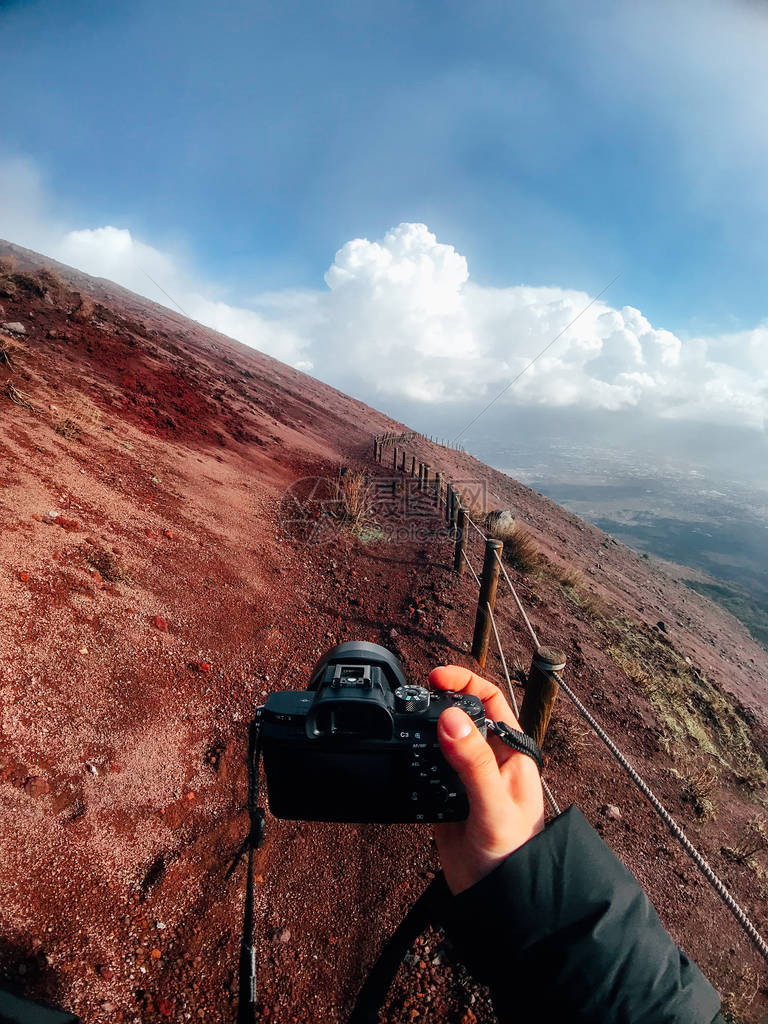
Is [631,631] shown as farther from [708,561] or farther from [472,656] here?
[708,561]

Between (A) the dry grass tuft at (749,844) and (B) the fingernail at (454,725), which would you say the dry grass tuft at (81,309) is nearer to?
(B) the fingernail at (454,725)

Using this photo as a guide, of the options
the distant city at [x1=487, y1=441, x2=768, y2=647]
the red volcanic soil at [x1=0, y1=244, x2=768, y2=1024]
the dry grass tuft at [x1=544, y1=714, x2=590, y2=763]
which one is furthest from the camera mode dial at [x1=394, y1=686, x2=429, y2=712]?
the distant city at [x1=487, y1=441, x2=768, y2=647]

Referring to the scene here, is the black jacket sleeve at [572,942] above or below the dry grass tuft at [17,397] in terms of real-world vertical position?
above

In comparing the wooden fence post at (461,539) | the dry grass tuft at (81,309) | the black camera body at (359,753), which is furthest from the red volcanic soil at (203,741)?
the dry grass tuft at (81,309)

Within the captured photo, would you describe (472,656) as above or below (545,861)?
below

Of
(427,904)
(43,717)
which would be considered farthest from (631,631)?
(43,717)

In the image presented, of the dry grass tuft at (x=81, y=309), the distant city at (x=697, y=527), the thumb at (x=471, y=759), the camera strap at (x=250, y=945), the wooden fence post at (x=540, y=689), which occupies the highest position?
the distant city at (x=697, y=527)
